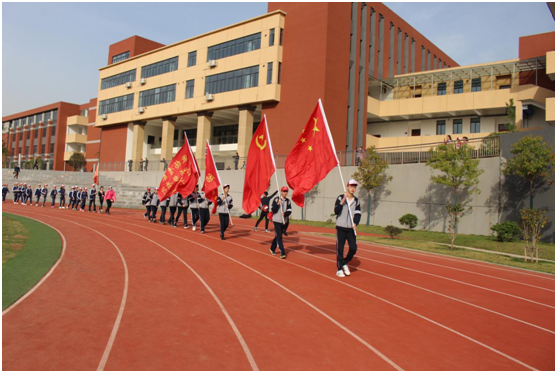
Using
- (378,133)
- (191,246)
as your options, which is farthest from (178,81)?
(191,246)

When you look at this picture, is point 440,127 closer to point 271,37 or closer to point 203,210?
point 271,37

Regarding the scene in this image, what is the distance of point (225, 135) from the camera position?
4406 cm

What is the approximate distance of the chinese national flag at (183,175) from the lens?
1569cm

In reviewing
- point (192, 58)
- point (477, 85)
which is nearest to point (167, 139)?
point (192, 58)

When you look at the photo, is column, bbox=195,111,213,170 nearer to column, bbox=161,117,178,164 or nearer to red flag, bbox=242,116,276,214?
column, bbox=161,117,178,164

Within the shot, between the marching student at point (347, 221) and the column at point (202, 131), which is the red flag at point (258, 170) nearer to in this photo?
the marching student at point (347, 221)

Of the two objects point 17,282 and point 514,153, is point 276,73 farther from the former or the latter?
point 17,282

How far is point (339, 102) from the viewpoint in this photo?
3066 cm

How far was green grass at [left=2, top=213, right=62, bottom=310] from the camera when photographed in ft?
21.5

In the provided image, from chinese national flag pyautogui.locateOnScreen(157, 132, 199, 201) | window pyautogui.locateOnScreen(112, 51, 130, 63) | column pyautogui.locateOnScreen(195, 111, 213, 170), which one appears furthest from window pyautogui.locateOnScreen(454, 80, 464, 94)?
window pyautogui.locateOnScreen(112, 51, 130, 63)

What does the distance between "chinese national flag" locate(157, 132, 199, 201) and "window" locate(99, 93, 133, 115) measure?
104ft

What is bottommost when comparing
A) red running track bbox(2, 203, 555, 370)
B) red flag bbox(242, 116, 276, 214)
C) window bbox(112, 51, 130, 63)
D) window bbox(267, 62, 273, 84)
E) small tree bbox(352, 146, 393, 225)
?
red running track bbox(2, 203, 555, 370)

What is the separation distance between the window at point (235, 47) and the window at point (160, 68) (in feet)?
17.0

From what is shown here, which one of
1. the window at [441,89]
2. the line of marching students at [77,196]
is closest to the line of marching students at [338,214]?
the line of marching students at [77,196]
